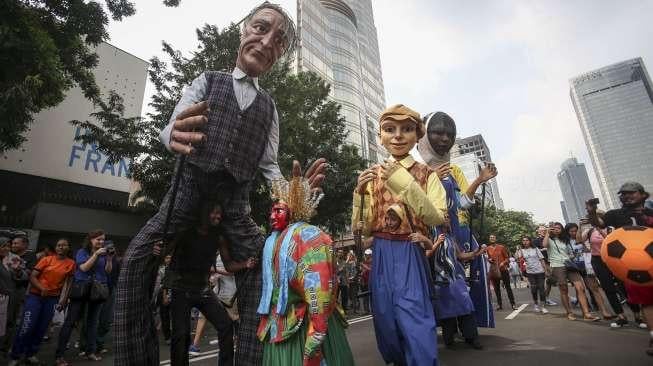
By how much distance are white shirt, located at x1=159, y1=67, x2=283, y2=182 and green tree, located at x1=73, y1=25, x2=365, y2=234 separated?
5.59m

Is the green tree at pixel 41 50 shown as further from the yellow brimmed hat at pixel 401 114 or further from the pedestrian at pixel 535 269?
the pedestrian at pixel 535 269

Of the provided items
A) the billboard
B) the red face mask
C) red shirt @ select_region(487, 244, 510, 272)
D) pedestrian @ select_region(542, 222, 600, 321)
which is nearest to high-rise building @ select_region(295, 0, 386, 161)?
the billboard

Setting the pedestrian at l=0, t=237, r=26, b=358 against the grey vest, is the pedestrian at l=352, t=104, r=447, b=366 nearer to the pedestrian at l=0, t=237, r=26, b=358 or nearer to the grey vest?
the grey vest

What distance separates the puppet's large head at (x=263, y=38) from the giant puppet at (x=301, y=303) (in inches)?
27.2

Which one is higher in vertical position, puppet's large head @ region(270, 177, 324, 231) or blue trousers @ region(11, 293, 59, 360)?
puppet's large head @ region(270, 177, 324, 231)

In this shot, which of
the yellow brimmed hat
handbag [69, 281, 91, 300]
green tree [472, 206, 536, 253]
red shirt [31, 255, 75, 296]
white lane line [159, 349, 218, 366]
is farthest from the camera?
green tree [472, 206, 536, 253]

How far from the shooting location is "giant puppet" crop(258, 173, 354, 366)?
192 centimetres

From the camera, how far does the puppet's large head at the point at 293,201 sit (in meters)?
2.34

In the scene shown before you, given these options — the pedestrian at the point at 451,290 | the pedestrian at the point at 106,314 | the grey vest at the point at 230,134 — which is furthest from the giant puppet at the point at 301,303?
the pedestrian at the point at 106,314

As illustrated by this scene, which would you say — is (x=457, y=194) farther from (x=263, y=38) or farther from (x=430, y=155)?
(x=263, y=38)

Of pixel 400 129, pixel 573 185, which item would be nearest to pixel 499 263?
pixel 400 129

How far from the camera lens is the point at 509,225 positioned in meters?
47.7

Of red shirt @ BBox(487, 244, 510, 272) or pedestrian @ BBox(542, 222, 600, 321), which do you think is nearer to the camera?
pedestrian @ BBox(542, 222, 600, 321)

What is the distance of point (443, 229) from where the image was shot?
3461 millimetres
